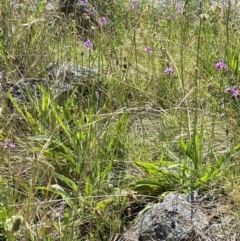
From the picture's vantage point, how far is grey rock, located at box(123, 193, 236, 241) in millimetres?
1837

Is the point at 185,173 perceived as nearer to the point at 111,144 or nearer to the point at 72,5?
the point at 111,144

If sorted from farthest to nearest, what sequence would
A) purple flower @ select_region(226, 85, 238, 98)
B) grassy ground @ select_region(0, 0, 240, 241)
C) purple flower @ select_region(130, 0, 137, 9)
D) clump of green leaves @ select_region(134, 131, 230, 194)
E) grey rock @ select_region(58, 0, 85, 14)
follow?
grey rock @ select_region(58, 0, 85, 14) < purple flower @ select_region(130, 0, 137, 9) < purple flower @ select_region(226, 85, 238, 98) < clump of green leaves @ select_region(134, 131, 230, 194) < grassy ground @ select_region(0, 0, 240, 241)

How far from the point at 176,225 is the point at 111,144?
608mm

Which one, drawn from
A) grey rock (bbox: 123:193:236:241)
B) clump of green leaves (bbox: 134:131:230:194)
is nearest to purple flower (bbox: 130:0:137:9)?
clump of green leaves (bbox: 134:131:230:194)

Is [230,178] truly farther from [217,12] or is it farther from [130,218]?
[217,12]

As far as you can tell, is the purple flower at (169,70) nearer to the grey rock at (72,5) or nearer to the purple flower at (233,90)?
the purple flower at (233,90)

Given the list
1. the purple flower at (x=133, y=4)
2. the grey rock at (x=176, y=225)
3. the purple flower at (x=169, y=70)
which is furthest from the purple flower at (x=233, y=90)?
the purple flower at (x=133, y=4)

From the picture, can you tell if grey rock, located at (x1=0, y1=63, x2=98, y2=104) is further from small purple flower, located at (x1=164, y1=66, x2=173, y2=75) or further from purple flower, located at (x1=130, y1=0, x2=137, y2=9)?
purple flower, located at (x1=130, y1=0, x2=137, y2=9)

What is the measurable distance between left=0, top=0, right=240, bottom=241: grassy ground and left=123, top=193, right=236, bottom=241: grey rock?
0.09 m

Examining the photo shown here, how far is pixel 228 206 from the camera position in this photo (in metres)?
2.01

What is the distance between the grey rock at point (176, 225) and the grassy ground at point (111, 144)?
9 centimetres

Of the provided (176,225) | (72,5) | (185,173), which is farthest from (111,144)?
(72,5)

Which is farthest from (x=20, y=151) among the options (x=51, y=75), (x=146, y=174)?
(x=51, y=75)

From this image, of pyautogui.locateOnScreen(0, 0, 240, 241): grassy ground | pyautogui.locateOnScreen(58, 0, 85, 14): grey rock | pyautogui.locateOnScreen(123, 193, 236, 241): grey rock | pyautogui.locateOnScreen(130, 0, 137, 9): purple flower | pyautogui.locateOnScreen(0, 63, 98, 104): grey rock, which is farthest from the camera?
pyautogui.locateOnScreen(58, 0, 85, 14): grey rock
